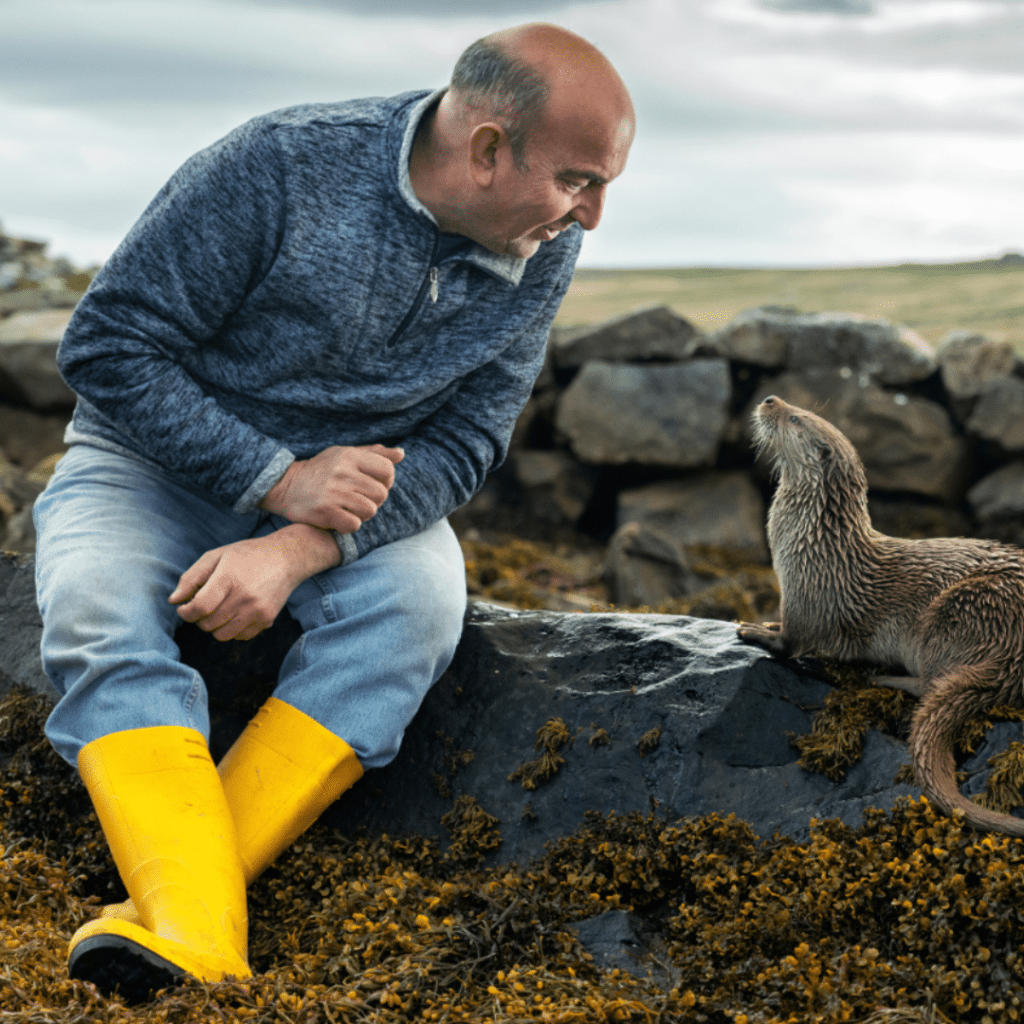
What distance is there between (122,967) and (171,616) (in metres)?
1.02

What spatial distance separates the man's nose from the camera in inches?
110

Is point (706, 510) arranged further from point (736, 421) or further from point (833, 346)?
point (833, 346)

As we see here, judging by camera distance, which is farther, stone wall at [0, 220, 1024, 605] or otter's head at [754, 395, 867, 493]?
stone wall at [0, 220, 1024, 605]

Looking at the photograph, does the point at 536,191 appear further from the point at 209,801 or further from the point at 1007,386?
the point at 1007,386

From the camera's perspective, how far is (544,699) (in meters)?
3.09

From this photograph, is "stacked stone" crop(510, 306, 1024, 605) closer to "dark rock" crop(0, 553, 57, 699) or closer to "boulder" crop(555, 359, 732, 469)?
"boulder" crop(555, 359, 732, 469)

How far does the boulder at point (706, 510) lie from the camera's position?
8531mm

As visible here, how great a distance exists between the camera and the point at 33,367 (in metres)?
9.00

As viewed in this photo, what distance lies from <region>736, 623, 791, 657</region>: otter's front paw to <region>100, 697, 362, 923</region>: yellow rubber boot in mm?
1249

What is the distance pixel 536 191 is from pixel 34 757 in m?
2.24

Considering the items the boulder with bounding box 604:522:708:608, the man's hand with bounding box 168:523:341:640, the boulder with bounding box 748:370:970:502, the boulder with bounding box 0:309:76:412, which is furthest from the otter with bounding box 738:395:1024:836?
the boulder with bounding box 0:309:76:412

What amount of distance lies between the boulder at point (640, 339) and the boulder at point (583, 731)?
18.7 feet

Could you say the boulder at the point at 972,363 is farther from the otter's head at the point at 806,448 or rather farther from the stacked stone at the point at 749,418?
the otter's head at the point at 806,448

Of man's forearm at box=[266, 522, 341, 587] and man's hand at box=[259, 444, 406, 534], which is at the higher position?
man's hand at box=[259, 444, 406, 534]
